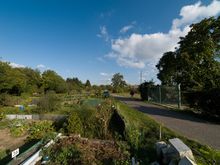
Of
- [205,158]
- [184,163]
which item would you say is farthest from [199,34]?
[184,163]

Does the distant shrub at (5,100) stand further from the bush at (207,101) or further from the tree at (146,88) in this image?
the tree at (146,88)

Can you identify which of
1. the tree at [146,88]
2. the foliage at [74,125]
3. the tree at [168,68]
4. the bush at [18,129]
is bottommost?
the bush at [18,129]

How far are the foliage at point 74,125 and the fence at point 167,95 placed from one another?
11.5m

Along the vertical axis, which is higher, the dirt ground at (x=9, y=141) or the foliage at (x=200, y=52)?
the foliage at (x=200, y=52)

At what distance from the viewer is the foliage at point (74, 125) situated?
652cm

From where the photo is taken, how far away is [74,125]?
6582 mm

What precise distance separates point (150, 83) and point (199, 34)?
31.0 ft

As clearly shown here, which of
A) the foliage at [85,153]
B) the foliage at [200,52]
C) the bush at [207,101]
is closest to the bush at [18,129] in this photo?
the foliage at [85,153]

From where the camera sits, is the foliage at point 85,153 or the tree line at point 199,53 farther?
the tree line at point 199,53

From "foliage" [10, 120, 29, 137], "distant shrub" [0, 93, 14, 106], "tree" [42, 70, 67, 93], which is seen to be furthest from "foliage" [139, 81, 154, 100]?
"tree" [42, 70, 67, 93]

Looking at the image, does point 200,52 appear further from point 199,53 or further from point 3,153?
point 3,153

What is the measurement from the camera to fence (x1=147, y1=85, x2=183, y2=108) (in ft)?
51.9

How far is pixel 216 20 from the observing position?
17797mm

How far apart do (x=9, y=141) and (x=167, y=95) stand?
49.9 feet
